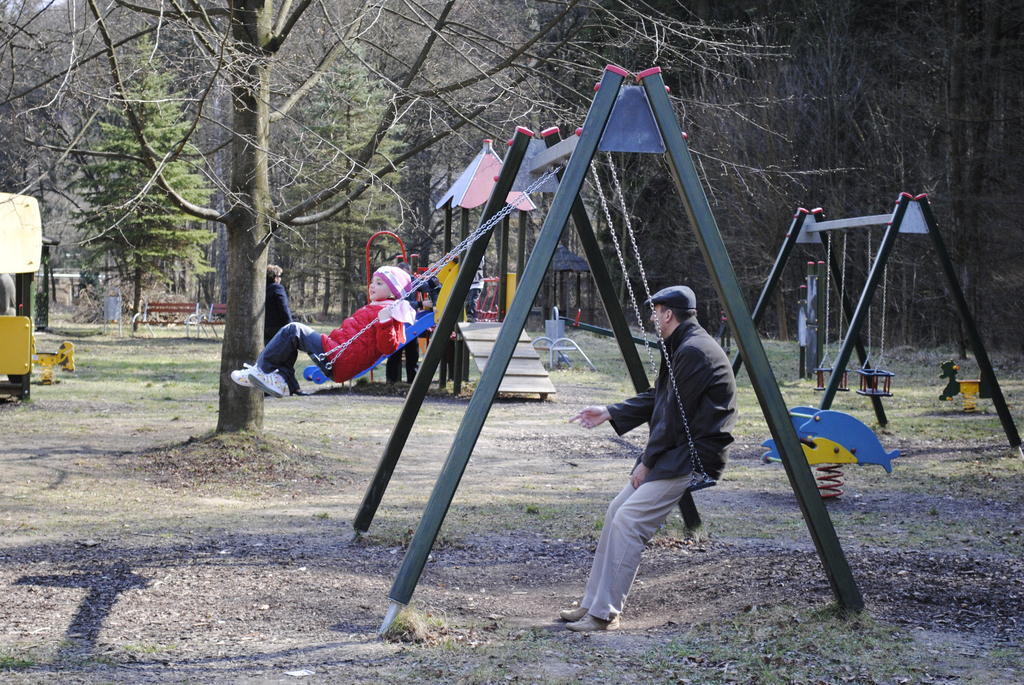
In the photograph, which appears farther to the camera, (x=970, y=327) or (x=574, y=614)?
(x=970, y=327)

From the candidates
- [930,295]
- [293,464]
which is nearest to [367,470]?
[293,464]

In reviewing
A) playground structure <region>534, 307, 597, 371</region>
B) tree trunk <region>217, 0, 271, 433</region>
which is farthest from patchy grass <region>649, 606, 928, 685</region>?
playground structure <region>534, 307, 597, 371</region>

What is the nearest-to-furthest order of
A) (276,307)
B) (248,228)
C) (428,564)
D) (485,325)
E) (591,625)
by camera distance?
(591,625) → (428,564) → (248,228) → (276,307) → (485,325)

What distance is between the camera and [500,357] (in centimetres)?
484

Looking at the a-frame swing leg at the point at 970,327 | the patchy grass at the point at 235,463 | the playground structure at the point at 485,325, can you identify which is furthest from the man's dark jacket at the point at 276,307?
the a-frame swing leg at the point at 970,327

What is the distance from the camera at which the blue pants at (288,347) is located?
698 centimetres

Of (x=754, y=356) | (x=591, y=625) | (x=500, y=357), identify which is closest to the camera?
(x=500, y=357)

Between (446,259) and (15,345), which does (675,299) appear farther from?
(15,345)

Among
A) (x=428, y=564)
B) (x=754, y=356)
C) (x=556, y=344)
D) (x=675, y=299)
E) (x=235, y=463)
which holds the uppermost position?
(x=675, y=299)

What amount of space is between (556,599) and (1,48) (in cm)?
611

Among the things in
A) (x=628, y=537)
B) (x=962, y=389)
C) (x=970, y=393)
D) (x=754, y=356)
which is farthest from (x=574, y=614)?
(x=970, y=393)

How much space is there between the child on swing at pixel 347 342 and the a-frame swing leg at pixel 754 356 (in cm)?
244

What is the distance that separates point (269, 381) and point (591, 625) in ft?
10.2

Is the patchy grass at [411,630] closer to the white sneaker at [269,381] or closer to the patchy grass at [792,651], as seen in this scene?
the patchy grass at [792,651]
